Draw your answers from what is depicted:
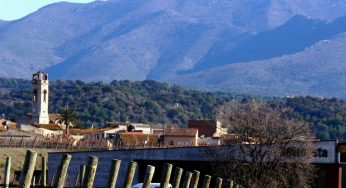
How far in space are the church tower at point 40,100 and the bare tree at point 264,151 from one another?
12062cm

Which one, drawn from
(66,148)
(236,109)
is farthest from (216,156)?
(66,148)

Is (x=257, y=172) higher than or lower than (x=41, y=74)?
lower

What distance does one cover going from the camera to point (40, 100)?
598 feet

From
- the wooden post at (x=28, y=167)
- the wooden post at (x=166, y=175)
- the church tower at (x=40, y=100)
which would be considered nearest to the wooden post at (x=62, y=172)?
the wooden post at (x=28, y=167)

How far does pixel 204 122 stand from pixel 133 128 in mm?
14377

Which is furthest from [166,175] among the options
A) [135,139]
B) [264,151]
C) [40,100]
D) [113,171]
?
[40,100]

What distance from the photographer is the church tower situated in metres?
179

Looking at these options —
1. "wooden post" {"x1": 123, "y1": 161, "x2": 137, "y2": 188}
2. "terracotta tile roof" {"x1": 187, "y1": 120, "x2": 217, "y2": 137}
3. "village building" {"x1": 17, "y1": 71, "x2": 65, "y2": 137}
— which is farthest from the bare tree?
"village building" {"x1": 17, "y1": 71, "x2": 65, "y2": 137}

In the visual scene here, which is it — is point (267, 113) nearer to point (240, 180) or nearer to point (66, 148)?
point (240, 180)

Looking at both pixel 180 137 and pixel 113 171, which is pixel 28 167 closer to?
pixel 113 171

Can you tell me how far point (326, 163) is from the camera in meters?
57.3

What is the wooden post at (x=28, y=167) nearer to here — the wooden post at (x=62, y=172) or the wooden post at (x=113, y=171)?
the wooden post at (x=62, y=172)

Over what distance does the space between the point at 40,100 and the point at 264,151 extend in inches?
5053

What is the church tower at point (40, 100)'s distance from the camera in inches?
7057
